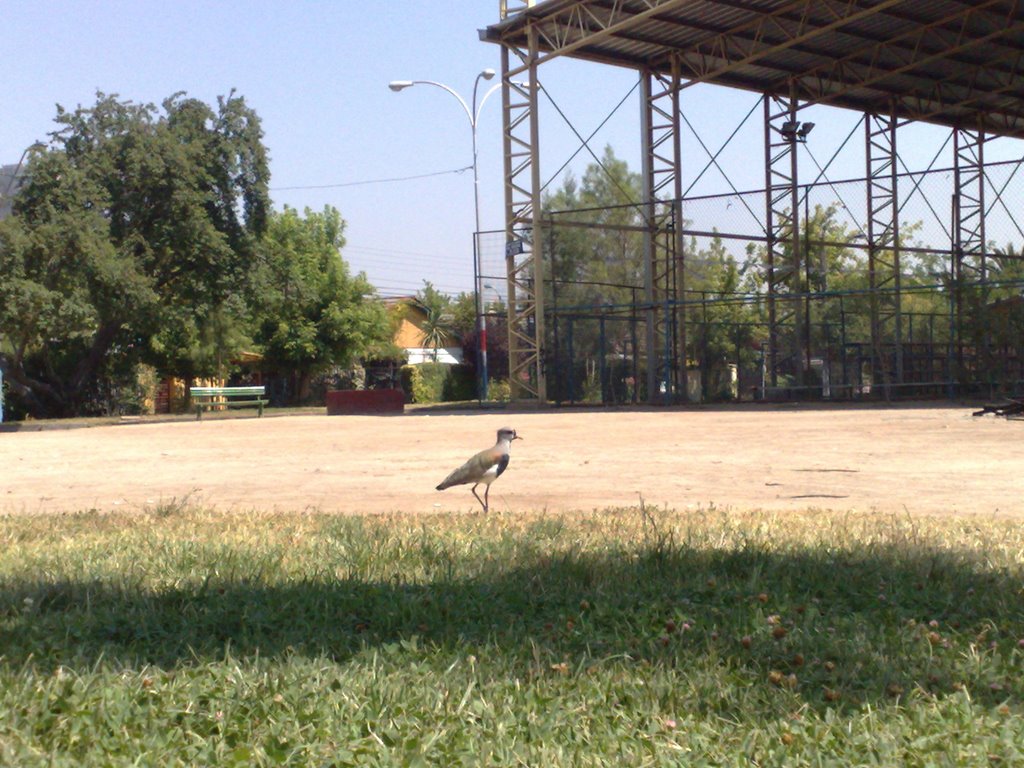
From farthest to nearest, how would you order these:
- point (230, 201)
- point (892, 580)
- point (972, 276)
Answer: point (230, 201)
point (972, 276)
point (892, 580)

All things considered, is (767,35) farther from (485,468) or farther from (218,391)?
(485,468)

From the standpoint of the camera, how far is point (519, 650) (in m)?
4.33

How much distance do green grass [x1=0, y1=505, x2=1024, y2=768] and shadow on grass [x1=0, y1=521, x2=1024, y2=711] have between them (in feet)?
0.05

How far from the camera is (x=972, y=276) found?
28484mm

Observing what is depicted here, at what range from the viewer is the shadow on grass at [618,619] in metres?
4.15

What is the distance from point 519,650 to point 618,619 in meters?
0.61

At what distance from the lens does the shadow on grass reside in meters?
4.15

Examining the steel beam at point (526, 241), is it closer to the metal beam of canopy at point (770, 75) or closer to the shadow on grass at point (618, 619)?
the metal beam of canopy at point (770, 75)

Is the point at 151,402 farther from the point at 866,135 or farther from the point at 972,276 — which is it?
the point at 972,276

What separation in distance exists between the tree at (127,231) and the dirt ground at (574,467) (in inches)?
358

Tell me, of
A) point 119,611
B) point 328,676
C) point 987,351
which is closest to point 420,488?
point 119,611

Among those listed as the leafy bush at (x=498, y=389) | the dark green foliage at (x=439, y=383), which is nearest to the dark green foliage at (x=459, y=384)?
the dark green foliage at (x=439, y=383)

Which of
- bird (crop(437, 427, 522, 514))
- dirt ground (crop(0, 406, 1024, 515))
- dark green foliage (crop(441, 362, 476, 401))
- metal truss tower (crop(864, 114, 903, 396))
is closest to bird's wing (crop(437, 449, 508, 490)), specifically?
bird (crop(437, 427, 522, 514))

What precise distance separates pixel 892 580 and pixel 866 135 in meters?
32.7
